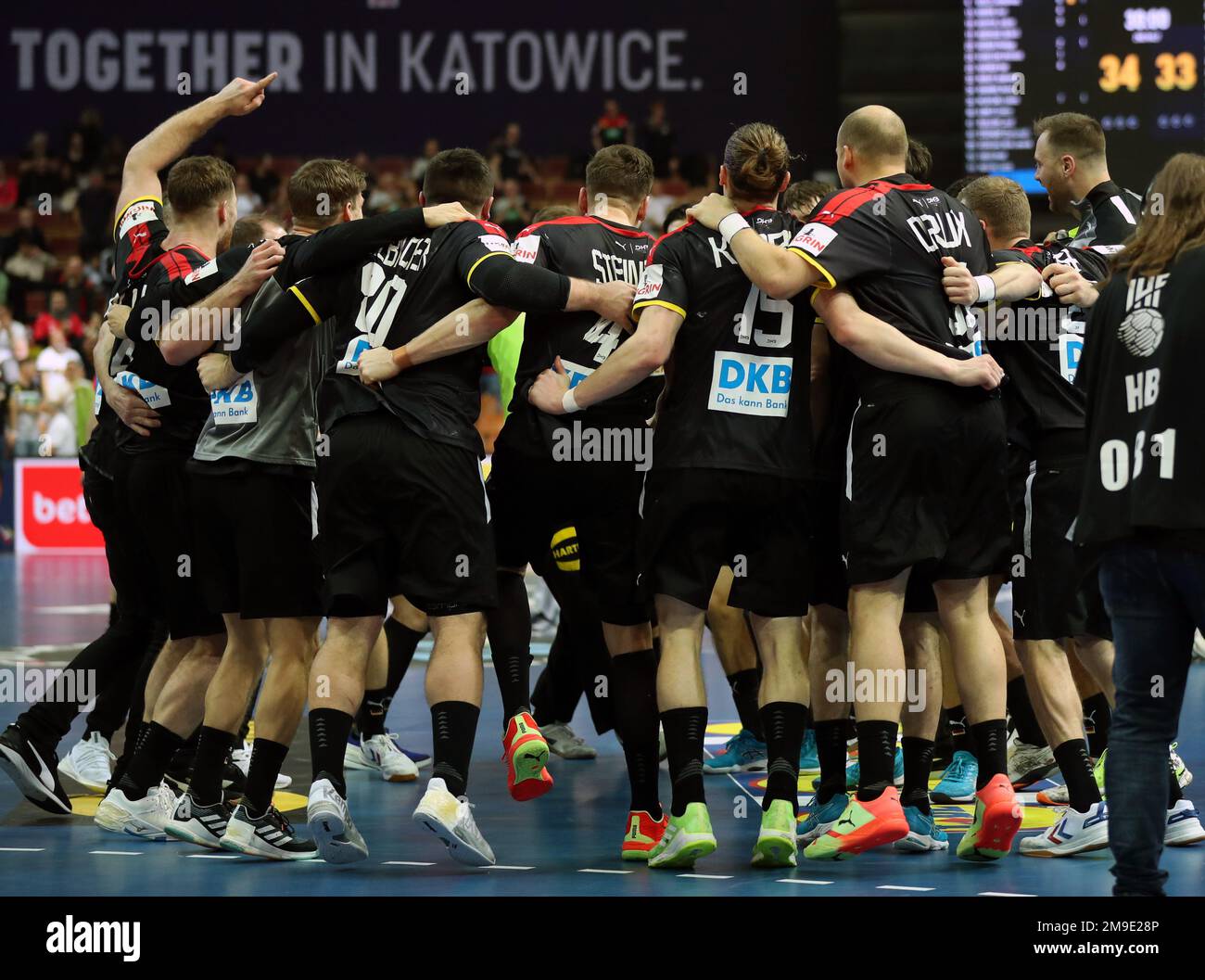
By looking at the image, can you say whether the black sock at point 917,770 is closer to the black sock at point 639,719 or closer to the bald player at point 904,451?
the bald player at point 904,451

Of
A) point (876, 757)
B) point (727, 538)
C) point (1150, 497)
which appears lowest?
point (876, 757)

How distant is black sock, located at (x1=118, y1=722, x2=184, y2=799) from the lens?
546cm

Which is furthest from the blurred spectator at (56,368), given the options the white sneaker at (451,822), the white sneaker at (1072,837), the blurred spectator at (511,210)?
the white sneaker at (1072,837)

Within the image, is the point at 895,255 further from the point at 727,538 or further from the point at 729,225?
the point at 727,538

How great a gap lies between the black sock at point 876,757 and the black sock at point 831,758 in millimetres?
411

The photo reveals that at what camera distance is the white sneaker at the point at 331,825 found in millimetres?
4508

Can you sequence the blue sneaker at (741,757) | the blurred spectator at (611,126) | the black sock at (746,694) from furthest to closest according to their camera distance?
the blurred spectator at (611,126) < the black sock at (746,694) < the blue sneaker at (741,757)

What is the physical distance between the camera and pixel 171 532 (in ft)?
18.6

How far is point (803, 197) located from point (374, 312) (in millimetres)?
2078

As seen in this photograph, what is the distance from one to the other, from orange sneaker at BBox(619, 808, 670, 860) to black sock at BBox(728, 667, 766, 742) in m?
1.73

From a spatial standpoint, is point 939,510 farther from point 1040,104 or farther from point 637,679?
point 1040,104

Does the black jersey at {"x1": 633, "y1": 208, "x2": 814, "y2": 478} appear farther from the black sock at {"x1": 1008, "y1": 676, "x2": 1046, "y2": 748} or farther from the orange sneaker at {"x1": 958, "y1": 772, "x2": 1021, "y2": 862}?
the black sock at {"x1": 1008, "y1": 676, "x2": 1046, "y2": 748}

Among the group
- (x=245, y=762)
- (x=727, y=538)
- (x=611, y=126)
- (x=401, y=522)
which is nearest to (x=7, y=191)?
(x=611, y=126)
